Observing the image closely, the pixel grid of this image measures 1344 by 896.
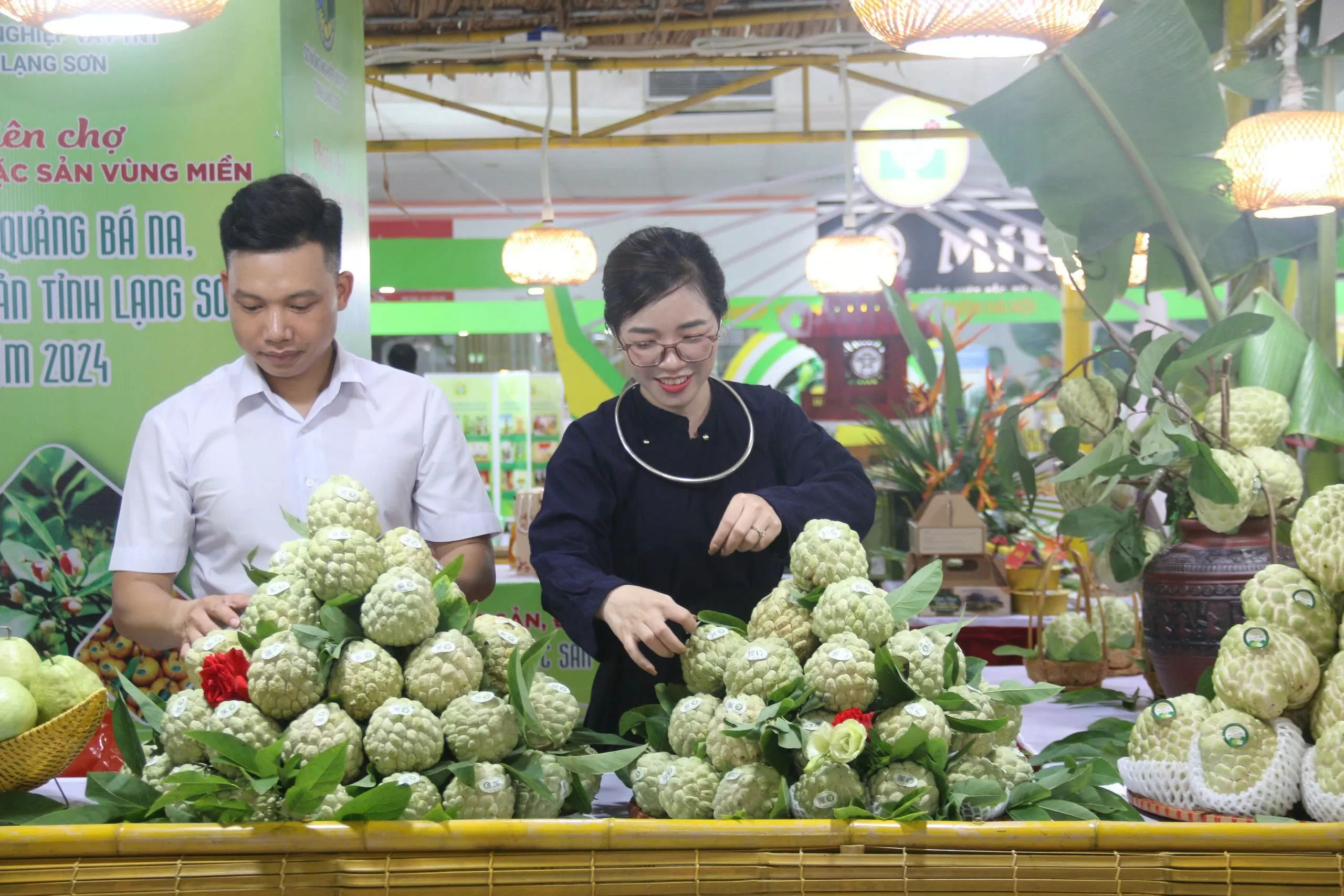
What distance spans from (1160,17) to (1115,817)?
1.55 m

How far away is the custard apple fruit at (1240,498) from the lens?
74.9 inches

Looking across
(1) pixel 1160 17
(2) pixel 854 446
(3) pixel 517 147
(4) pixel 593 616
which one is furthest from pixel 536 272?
(4) pixel 593 616

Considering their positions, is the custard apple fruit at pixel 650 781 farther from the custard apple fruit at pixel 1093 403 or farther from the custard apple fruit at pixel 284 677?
the custard apple fruit at pixel 1093 403

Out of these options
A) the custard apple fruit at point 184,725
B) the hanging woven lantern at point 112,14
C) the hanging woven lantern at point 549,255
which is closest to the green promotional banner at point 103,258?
the hanging woven lantern at point 112,14

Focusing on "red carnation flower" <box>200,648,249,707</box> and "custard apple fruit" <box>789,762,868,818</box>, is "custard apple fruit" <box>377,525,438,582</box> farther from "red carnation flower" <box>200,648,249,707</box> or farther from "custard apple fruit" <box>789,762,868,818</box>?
"custard apple fruit" <box>789,762,868,818</box>

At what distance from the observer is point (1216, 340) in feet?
6.45

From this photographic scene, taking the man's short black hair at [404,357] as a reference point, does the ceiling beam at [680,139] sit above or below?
above

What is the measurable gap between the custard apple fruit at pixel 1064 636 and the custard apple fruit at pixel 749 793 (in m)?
1.42

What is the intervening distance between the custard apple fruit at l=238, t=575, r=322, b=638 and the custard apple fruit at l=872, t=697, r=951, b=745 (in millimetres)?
586

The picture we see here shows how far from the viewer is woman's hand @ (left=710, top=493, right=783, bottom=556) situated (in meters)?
1.60

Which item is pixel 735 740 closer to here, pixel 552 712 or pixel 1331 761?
pixel 552 712

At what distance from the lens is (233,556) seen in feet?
6.78

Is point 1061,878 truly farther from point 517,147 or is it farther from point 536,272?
point 517,147

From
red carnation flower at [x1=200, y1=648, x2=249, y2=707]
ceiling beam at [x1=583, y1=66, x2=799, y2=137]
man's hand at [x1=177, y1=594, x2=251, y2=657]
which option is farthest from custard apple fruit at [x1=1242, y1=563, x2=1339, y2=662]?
ceiling beam at [x1=583, y1=66, x2=799, y2=137]
